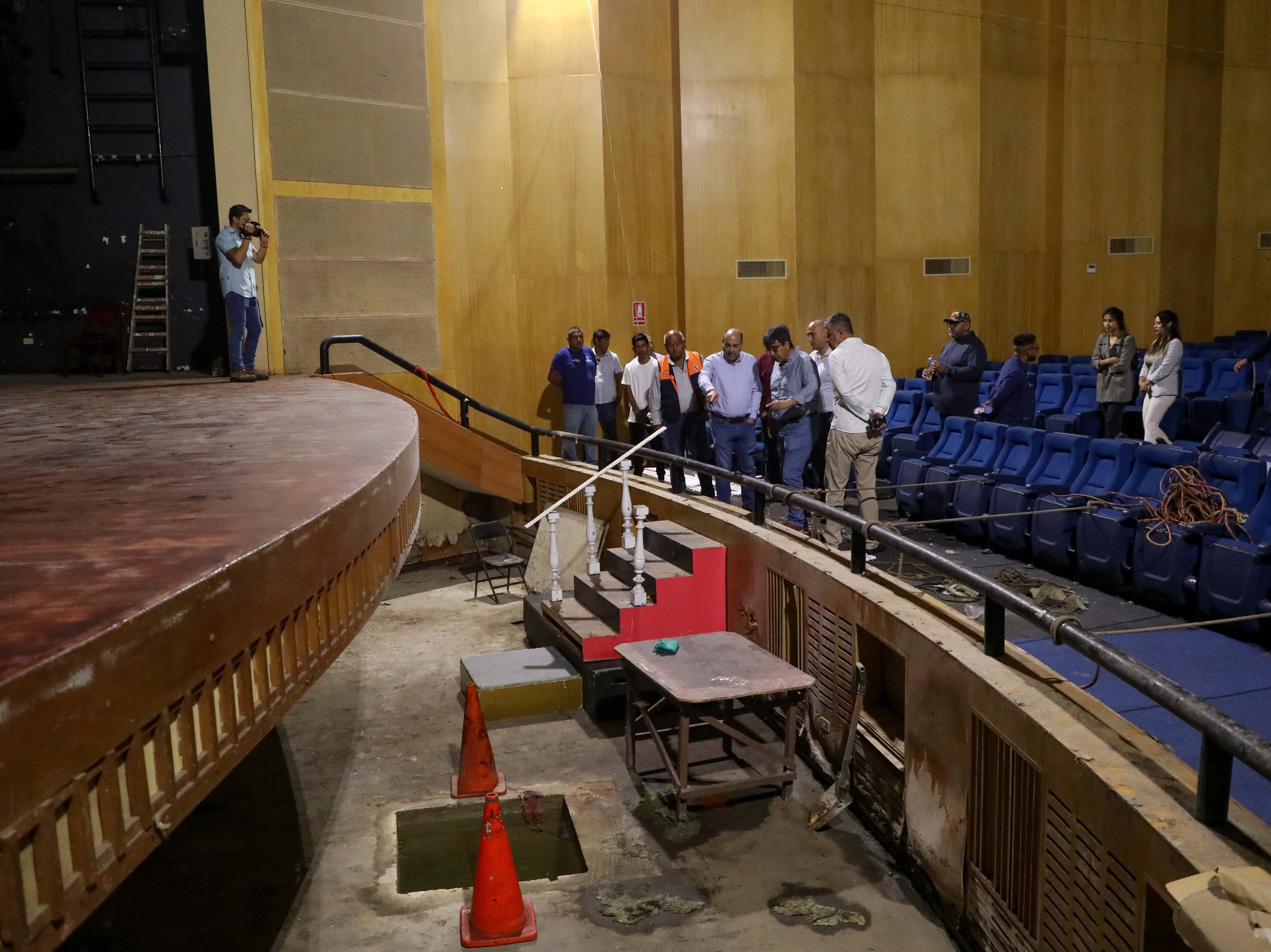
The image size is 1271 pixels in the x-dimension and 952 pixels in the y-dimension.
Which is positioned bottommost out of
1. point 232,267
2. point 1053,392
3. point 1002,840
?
point 1002,840

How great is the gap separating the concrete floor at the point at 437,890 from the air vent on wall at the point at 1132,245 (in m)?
11.9

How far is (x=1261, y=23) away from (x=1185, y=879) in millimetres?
16351

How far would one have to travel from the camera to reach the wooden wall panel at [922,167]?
1380cm

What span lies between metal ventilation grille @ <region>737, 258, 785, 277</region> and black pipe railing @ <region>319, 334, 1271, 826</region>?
21.5ft

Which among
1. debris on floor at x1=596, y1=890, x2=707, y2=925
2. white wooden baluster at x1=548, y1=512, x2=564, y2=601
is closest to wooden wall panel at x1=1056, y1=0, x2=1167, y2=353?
white wooden baluster at x1=548, y1=512, x2=564, y2=601

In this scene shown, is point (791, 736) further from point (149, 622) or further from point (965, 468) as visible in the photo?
point (149, 622)

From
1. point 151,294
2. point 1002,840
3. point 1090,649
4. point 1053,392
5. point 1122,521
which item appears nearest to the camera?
point 1090,649

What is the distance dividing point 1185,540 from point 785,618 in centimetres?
225

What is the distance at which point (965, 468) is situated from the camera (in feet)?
27.5

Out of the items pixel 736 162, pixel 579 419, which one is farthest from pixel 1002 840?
pixel 736 162

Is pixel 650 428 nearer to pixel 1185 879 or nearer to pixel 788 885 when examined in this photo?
pixel 788 885

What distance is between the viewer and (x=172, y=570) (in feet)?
5.55

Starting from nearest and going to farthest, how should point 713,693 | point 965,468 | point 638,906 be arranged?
point 638,906
point 713,693
point 965,468

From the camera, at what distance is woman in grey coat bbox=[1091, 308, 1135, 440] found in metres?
8.77
